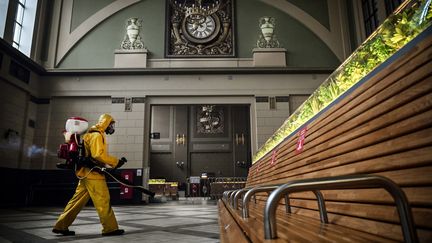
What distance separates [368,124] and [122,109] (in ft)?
36.2

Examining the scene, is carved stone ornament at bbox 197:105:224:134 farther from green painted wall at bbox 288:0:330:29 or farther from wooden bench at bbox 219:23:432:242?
wooden bench at bbox 219:23:432:242

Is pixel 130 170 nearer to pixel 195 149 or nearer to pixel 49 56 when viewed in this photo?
pixel 49 56

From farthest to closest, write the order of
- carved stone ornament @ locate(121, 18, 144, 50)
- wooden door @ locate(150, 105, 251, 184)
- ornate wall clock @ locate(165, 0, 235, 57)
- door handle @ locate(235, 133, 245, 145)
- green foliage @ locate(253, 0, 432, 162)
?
door handle @ locate(235, 133, 245, 145), wooden door @ locate(150, 105, 251, 184), ornate wall clock @ locate(165, 0, 235, 57), carved stone ornament @ locate(121, 18, 144, 50), green foliage @ locate(253, 0, 432, 162)

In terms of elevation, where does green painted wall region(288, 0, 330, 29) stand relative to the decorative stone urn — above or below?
above

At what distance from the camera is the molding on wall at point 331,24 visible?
12.4 metres

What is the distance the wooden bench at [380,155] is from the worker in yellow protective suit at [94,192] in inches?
95.8

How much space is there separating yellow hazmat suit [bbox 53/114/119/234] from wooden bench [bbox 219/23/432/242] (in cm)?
245

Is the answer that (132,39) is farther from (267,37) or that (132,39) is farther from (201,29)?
(267,37)

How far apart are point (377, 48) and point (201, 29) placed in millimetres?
11621

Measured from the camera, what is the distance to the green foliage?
1552 mm

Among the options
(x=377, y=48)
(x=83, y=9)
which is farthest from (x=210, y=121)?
(x=377, y=48)

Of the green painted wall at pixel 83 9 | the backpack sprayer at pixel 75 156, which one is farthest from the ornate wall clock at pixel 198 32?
the backpack sprayer at pixel 75 156

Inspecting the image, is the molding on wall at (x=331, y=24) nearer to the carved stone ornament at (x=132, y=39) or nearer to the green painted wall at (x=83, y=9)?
the carved stone ornament at (x=132, y=39)

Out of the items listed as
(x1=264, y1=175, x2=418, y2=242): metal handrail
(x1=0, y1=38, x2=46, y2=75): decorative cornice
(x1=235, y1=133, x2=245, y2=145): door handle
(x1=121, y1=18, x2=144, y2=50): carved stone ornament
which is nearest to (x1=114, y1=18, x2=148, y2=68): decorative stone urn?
(x1=121, y1=18, x2=144, y2=50): carved stone ornament
